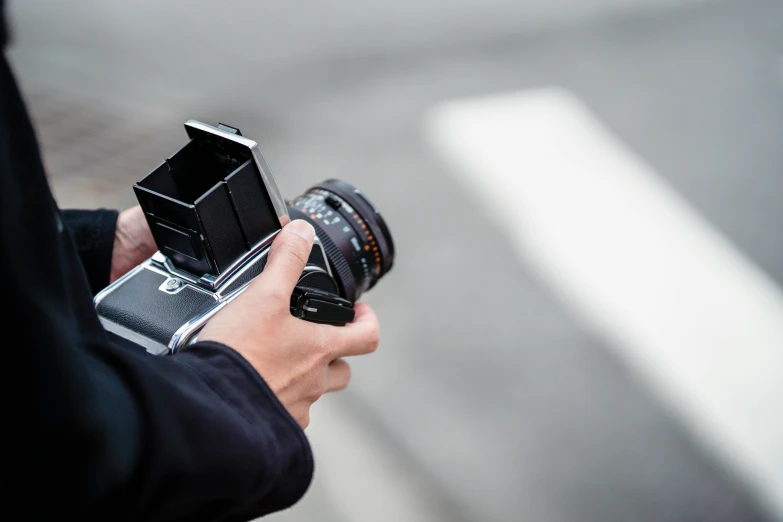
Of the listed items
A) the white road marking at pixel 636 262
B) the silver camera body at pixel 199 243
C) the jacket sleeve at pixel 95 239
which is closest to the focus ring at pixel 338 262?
the silver camera body at pixel 199 243

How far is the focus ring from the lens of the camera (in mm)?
868

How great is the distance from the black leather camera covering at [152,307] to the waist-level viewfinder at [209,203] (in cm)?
3

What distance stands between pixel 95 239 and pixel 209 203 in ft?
0.95

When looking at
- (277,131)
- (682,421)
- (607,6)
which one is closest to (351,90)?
(277,131)

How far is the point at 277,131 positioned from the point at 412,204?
0.55m

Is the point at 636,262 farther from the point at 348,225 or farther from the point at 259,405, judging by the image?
the point at 259,405

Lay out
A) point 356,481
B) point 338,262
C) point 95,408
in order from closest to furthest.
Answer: point 95,408 < point 338,262 < point 356,481

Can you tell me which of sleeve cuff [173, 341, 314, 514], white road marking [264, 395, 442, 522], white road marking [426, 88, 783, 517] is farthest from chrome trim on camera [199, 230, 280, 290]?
white road marking [426, 88, 783, 517]

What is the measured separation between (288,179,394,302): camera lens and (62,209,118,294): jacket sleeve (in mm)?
227

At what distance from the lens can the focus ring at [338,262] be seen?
34.2 inches

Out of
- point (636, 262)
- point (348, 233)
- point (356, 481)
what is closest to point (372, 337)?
point (348, 233)

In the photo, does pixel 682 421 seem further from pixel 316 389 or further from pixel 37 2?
pixel 37 2

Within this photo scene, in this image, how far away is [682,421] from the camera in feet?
5.13

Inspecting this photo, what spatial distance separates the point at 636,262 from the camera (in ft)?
6.34
